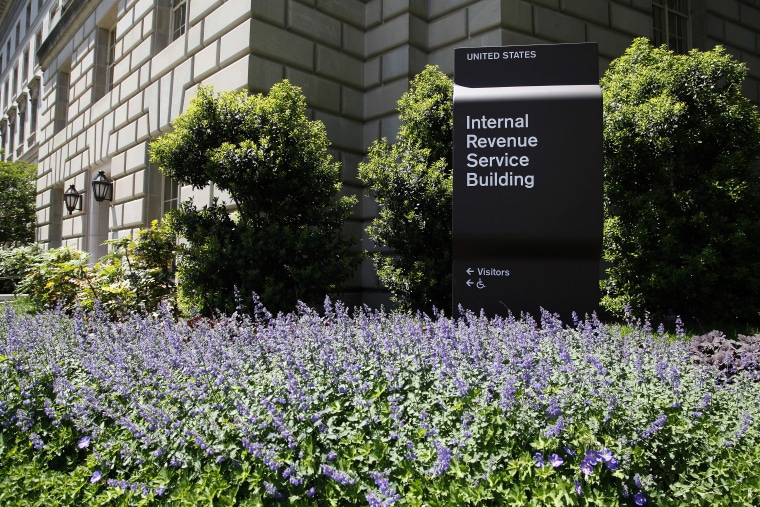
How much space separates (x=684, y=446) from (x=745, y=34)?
1447cm

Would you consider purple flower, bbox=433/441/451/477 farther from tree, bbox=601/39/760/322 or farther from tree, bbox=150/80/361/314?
tree, bbox=601/39/760/322

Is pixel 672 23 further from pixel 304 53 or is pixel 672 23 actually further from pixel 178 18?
pixel 178 18

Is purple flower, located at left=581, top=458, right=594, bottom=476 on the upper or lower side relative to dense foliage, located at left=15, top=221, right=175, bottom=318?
lower

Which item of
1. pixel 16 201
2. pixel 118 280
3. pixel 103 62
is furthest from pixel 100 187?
pixel 16 201

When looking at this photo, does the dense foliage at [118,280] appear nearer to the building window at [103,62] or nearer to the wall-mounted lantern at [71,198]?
the wall-mounted lantern at [71,198]

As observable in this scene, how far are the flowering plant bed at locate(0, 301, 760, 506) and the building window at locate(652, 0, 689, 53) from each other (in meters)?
11.3

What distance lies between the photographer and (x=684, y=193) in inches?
282

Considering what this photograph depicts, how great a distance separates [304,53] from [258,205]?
3316mm

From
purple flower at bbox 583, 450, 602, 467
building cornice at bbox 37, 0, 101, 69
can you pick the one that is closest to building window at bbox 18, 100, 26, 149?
building cornice at bbox 37, 0, 101, 69

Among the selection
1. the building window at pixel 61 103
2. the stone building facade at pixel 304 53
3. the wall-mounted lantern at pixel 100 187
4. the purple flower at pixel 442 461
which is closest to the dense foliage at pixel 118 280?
the stone building facade at pixel 304 53

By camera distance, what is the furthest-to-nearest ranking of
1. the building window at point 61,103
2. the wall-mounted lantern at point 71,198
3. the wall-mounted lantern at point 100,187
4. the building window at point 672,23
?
1. the building window at point 61,103
2. the wall-mounted lantern at point 71,198
3. the wall-mounted lantern at point 100,187
4. the building window at point 672,23

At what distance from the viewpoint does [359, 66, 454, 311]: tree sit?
7.45m

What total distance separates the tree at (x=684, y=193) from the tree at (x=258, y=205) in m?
3.69

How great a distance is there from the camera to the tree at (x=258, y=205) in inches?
292
